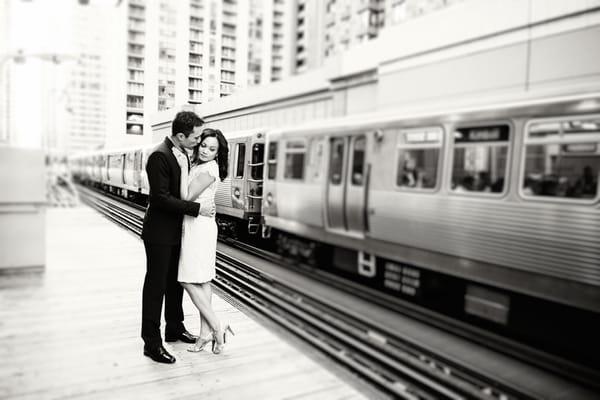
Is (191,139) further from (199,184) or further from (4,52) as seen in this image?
(4,52)

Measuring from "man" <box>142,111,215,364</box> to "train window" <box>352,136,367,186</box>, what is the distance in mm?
2072

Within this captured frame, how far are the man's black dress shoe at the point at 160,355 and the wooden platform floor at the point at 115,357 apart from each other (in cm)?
4

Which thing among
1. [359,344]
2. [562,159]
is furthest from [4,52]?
[562,159]

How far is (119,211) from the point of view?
27.7 feet

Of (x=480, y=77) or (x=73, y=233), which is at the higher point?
(x=480, y=77)

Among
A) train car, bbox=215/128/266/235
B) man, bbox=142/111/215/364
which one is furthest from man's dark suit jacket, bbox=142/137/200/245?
train car, bbox=215/128/266/235

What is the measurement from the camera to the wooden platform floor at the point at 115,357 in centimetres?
263

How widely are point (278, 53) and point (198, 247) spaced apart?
146cm

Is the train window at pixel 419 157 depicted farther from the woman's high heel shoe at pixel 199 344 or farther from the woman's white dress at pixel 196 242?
the woman's high heel shoe at pixel 199 344

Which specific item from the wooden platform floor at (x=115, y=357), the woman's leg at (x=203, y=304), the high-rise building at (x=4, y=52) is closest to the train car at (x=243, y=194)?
→ the wooden platform floor at (x=115, y=357)

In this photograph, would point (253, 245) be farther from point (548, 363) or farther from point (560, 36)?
point (560, 36)

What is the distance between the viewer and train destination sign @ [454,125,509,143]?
3650mm

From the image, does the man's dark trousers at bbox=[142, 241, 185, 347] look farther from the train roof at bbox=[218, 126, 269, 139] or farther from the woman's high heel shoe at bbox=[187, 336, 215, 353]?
the train roof at bbox=[218, 126, 269, 139]

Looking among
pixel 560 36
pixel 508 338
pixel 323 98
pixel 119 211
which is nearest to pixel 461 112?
pixel 560 36
